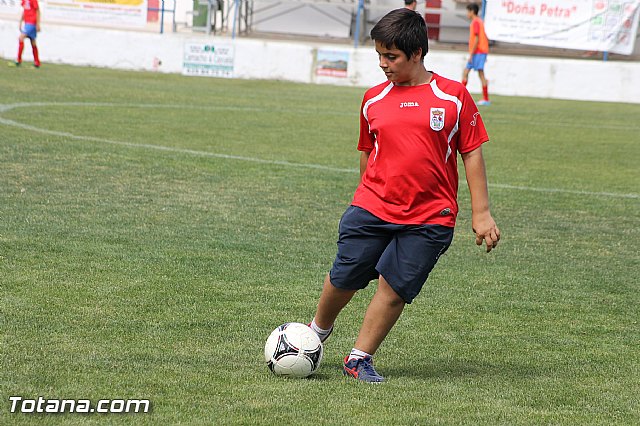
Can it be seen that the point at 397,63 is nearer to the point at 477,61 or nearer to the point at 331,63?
the point at 477,61

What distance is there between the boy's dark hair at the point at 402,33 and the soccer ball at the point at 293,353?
1313 mm

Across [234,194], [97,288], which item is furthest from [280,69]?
[97,288]

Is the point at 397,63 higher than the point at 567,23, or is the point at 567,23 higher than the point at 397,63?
the point at 567,23

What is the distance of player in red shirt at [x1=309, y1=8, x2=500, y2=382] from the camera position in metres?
4.45

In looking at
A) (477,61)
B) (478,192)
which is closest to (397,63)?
(478,192)

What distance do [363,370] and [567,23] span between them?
21834mm

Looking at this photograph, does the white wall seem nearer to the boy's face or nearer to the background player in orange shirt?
the background player in orange shirt

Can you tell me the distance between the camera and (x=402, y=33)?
14.3 ft

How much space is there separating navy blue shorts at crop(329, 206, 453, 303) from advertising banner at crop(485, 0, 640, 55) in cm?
2113

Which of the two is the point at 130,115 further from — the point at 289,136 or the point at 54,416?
the point at 54,416

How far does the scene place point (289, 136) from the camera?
13797 mm

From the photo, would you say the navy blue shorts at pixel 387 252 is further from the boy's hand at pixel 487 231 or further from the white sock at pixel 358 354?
the white sock at pixel 358 354

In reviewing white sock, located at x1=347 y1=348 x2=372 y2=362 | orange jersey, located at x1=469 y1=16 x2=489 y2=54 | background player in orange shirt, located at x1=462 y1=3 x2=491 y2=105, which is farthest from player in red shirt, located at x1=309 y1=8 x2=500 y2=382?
orange jersey, located at x1=469 y1=16 x2=489 y2=54

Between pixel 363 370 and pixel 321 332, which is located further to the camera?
pixel 321 332
